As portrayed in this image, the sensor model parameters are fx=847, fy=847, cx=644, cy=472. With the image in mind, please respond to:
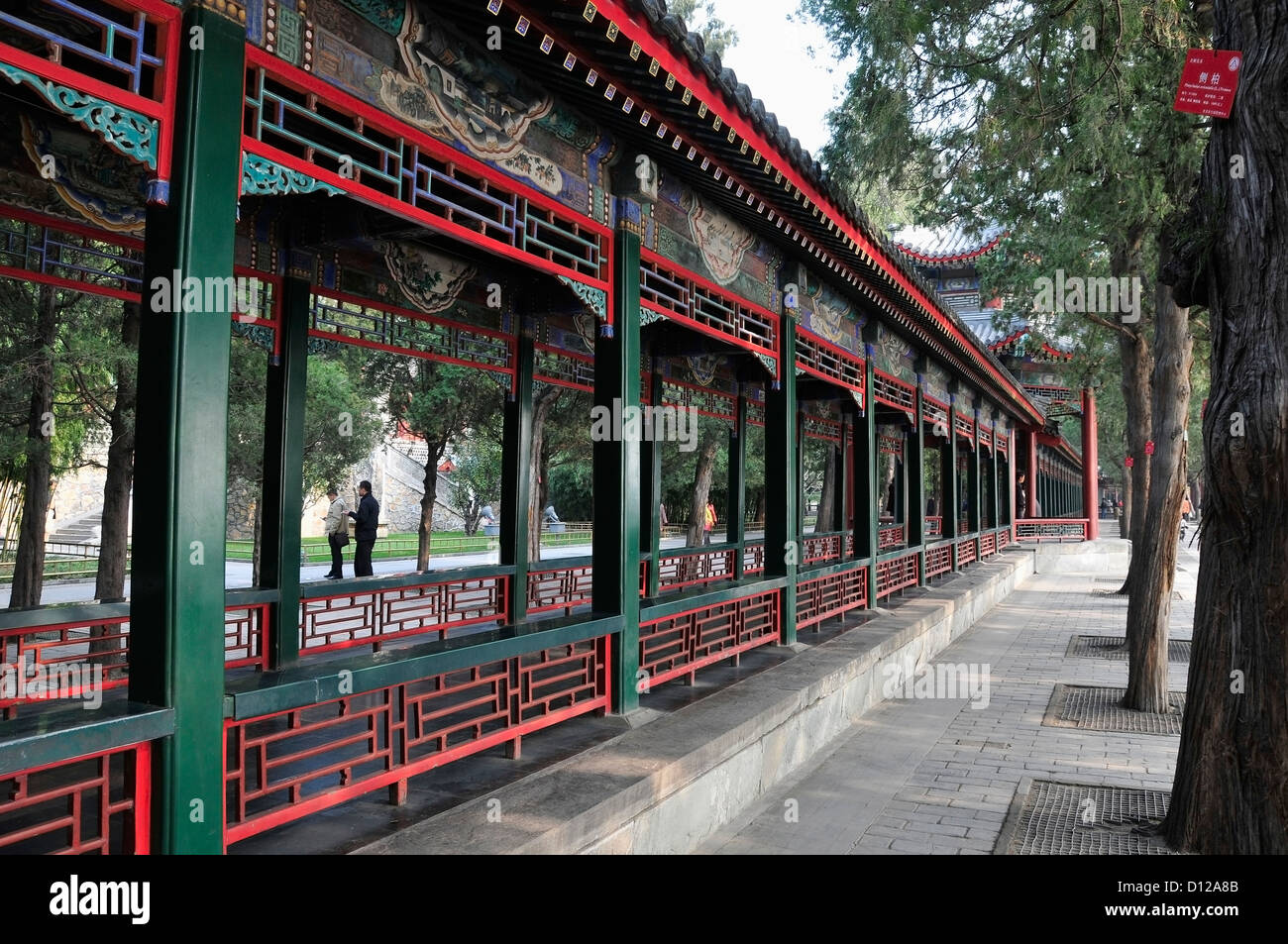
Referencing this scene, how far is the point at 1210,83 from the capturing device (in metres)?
3.93

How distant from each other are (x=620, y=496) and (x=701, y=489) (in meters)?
14.0

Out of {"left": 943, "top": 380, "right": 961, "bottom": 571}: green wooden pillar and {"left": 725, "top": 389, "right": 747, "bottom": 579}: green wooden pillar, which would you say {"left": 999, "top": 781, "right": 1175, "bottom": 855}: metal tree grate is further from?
{"left": 943, "top": 380, "right": 961, "bottom": 571}: green wooden pillar

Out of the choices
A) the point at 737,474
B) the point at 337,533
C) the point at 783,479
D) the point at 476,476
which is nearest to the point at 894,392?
the point at 737,474

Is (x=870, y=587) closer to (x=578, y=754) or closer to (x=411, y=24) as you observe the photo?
(x=578, y=754)

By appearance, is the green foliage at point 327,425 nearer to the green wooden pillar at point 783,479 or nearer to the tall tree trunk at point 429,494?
the tall tree trunk at point 429,494

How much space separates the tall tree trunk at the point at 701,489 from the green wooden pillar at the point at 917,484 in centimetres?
624

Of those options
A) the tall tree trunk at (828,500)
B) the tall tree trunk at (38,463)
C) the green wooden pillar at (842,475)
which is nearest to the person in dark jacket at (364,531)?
the tall tree trunk at (38,463)

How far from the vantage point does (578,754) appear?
4398mm

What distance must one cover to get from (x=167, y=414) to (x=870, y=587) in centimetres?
880

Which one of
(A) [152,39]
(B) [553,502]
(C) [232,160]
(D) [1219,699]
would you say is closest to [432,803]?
(C) [232,160]

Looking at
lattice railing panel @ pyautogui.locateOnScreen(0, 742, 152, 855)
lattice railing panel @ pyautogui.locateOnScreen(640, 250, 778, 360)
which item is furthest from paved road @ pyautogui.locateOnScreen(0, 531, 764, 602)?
lattice railing panel @ pyautogui.locateOnScreen(0, 742, 152, 855)

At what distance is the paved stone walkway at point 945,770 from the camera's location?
16.0 ft

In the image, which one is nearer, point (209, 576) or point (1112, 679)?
point (209, 576)

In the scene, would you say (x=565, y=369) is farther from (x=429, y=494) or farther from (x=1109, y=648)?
(x=1109, y=648)
